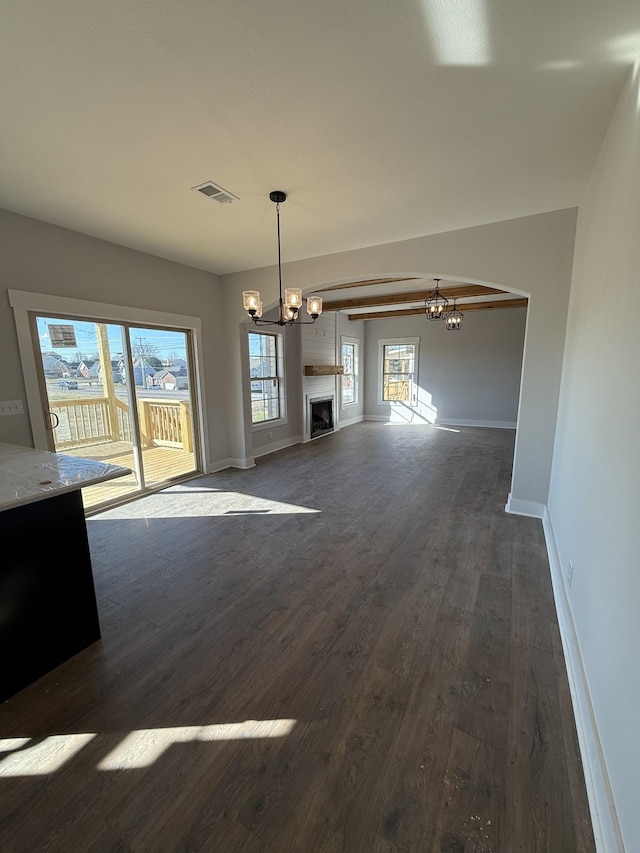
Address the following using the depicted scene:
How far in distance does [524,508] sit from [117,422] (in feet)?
14.5

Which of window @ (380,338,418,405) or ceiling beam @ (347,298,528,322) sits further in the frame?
window @ (380,338,418,405)

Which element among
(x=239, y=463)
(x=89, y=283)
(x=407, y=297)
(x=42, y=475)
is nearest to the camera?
(x=42, y=475)

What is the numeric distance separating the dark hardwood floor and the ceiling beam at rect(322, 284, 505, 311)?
4.36 meters

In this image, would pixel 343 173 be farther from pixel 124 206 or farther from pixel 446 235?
pixel 124 206

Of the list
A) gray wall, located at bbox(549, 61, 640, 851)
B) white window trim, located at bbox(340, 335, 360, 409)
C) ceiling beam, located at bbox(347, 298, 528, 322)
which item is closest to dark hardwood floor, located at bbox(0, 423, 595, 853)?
gray wall, located at bbox(549, 61, 640, 851)

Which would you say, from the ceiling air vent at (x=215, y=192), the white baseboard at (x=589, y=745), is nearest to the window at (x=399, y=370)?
the ceiling air vent at (x=215, y=192)

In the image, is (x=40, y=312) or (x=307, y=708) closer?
(x=307, y=708)

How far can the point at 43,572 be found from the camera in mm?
1778

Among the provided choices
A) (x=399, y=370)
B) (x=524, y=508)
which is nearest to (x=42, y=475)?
(x=524, y=508)

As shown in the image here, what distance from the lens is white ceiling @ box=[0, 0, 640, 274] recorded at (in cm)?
137

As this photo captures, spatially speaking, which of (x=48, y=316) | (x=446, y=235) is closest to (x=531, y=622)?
(x=446, y=235)

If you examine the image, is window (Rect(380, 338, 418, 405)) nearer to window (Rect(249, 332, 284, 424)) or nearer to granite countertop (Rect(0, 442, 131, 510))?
window (Rect(249, 332, 284, 424))

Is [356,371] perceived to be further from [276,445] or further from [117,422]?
[117,422]

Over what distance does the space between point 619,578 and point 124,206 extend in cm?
390
